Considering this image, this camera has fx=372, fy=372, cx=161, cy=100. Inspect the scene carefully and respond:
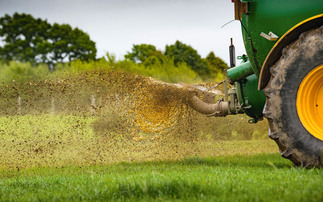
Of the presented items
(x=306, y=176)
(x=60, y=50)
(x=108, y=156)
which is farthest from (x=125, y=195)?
(x=60, y=50)

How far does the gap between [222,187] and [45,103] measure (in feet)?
21.2

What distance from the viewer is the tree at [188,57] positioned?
40.5 m

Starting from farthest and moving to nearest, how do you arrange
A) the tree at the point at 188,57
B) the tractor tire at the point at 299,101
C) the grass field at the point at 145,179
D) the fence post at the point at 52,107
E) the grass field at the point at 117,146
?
the tree at the point at 188,57
the fence post at the point at 52,107
the grass field at the point at 117,146
the tractor tire at the point at 299,101
the grass field at the point at 145,179

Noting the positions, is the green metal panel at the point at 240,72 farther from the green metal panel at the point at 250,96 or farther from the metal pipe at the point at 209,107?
the metal pipe at the point at 209,107

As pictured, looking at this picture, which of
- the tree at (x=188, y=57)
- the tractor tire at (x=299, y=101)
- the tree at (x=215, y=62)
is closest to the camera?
the tractor tire at (x=299, y=101)

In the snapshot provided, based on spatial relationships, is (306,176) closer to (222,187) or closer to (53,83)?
(222,187)

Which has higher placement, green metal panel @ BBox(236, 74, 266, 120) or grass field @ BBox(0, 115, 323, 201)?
green metal panel @ BBox(236, 74, 266, 120)

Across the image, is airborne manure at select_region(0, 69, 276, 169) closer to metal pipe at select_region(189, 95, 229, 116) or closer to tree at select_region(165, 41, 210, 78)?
metal pipe at select_region(189, 95, 229, 116)

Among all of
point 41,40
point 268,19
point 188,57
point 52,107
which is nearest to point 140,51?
point 188,57

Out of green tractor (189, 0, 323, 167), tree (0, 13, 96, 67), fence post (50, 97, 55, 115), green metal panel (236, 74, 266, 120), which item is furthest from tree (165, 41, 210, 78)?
green tractor (189, 0, 323, 167)

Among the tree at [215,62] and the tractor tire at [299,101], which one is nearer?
the tractor tire at [299,101]

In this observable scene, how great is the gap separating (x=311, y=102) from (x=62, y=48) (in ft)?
113

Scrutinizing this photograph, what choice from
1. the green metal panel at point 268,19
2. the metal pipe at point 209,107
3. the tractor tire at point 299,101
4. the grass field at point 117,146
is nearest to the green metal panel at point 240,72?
the green metal panel at point 268,19

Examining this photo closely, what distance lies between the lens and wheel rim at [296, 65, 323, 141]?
4313 millimetres
